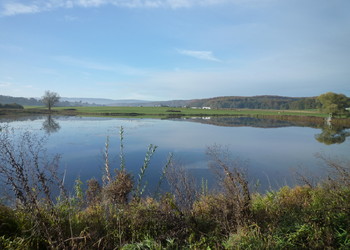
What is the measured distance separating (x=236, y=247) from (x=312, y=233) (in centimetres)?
138

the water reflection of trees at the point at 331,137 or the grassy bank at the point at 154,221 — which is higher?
the grassy bank at the point at 154,221

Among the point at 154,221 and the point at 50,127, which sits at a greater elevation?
the point at 154,221

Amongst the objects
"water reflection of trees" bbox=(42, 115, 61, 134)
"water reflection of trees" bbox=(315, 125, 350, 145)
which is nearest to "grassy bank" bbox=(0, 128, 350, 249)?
"water reflection of trees" bbox=(315, 125, 350, 145)

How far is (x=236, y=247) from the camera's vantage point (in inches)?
139

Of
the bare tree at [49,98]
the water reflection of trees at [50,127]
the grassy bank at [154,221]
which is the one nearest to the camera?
the grassy bank at [154,221]

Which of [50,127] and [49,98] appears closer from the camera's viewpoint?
[50,127]

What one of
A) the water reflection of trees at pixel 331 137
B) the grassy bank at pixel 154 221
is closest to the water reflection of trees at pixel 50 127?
the grassy bank at pixel 154 221

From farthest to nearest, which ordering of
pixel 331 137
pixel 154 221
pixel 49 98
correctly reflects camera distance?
pixel 49 98
pixel 331 137
pixel 154 221

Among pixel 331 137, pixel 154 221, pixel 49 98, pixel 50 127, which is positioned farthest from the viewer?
pixel 49 98

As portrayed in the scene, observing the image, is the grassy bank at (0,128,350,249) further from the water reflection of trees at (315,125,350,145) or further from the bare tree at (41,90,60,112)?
the bare tree at (41,90,60,112)

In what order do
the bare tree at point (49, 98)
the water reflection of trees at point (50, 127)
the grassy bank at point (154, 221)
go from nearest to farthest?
the grassy bank at point (154, 221), the water reflection of trees at point (50, 127), the bare tree at point (49, 98)

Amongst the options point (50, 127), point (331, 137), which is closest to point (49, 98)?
point (50, 127)

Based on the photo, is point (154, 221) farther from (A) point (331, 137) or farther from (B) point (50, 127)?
(B) point (50, 127)

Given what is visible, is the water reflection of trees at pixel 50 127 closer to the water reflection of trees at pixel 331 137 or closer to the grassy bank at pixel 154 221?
the grassy bank at pixel 154 221
